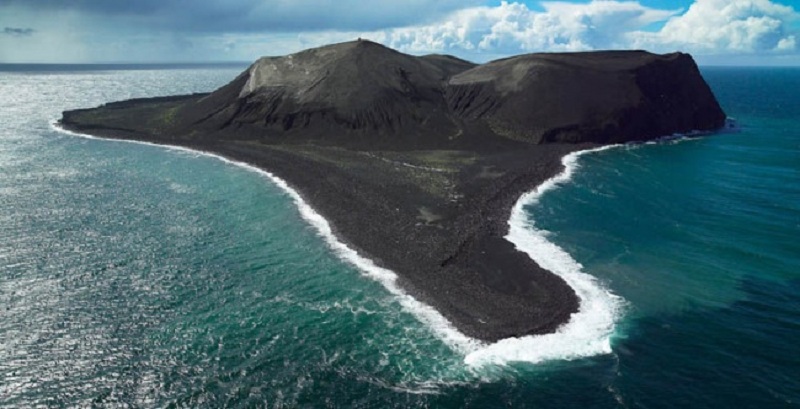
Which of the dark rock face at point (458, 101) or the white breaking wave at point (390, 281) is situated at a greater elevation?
the dark rock face at point (458, 101)

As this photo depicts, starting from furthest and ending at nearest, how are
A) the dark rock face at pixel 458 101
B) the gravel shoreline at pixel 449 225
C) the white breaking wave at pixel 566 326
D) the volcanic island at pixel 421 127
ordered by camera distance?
1. the dark rock face at pixel 458 101
2. the volcanic island at pixel 421 127
3. the gravel shoreline at pixel 449 225
4. the white breaking wave at pixel 566 326

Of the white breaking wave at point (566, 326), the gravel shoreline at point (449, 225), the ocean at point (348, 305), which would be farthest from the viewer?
the gravel shoreline at point (449, 225)

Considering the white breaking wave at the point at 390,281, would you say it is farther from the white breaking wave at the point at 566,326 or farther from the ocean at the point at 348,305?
the white breaking wave at the point at 566,326

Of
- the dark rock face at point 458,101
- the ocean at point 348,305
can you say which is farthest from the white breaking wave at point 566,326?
the dark rock face at point 458,101

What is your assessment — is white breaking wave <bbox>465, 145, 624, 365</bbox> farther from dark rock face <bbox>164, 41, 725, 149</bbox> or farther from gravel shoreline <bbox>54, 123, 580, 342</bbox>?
dark rock face <bbox>164, 41, 725, 149</bbox>

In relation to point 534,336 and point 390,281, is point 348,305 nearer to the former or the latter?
point 390,281

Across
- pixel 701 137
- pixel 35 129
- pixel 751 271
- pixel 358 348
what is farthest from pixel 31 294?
pixel 701 137
